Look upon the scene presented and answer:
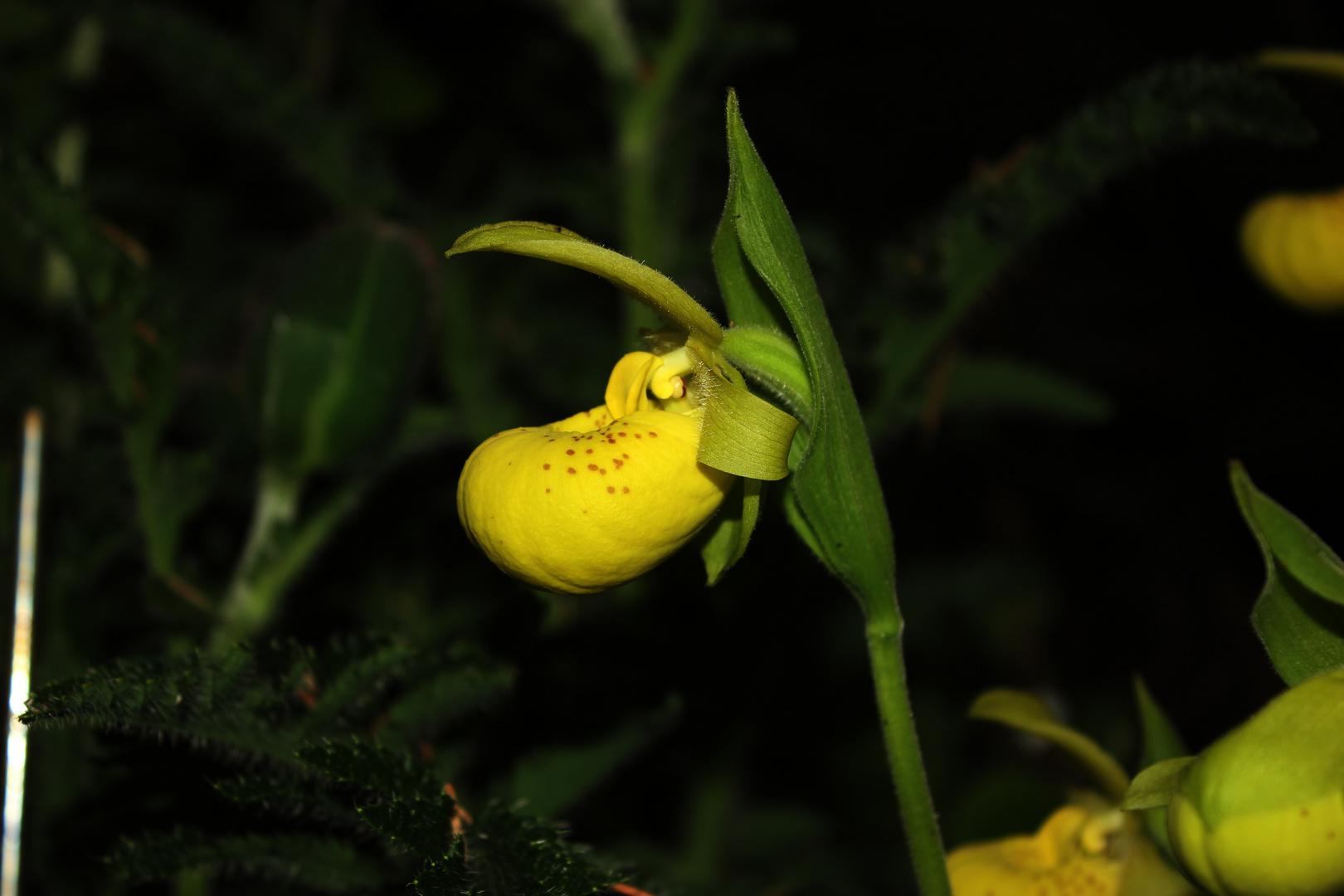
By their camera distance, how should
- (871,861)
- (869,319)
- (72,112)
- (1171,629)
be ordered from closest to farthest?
1. (869,319)
2. (871,861)
3. (72,112)
4. (1171,629)

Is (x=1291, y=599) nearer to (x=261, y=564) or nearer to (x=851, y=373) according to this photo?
(x=851, y=373)

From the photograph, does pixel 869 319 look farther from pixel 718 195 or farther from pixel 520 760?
pixel 718 195

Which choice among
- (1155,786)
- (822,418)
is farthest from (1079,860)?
(822,418)

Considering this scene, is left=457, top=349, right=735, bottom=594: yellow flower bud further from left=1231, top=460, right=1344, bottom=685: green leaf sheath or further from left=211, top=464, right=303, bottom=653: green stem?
left=211, top=464, right=303, bottom=653: green stem

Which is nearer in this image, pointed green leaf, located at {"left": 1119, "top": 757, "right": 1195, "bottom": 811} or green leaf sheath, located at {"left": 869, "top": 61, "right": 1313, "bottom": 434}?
pointed green leaf, located at {"left": 1119, "top": 757, "right": 1195, "bottom": 811}

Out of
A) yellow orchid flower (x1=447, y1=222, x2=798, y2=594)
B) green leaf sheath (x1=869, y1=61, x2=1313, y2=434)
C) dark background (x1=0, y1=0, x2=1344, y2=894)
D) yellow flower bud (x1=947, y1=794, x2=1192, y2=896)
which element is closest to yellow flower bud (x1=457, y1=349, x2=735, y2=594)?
yellow orchid flower (x1=447, y1=222, x2=798, y2=594)

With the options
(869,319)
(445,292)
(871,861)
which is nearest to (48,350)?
(445,292)
